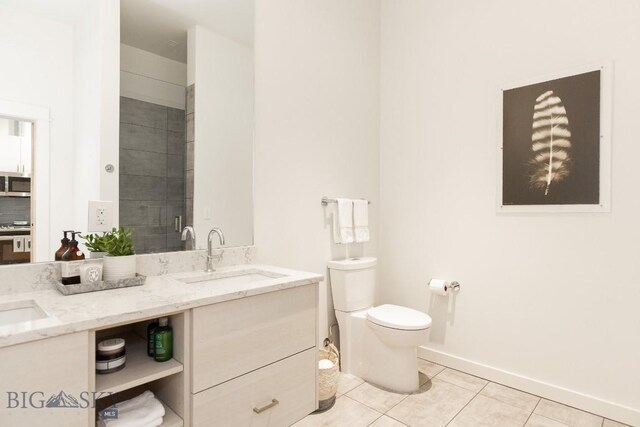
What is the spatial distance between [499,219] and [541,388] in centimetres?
103

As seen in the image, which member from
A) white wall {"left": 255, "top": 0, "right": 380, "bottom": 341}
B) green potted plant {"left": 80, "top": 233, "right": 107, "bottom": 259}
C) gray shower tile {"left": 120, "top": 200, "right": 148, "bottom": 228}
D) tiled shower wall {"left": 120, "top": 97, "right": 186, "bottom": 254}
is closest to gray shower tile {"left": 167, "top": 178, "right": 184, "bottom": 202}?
tiled shower wall {"left": 120, "top": 97, "right": 186, "bottom": 254}

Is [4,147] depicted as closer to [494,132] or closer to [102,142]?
[102,142]

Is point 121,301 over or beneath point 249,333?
over

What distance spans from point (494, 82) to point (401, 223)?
117cm

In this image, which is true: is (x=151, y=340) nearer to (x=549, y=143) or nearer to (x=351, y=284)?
(x=351, y=284)

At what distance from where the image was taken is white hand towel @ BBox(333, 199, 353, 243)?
2496mm

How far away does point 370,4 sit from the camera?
2.88m

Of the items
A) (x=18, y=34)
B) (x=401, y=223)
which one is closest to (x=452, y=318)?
(x=401, y=223)

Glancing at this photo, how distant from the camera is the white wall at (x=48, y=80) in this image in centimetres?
134

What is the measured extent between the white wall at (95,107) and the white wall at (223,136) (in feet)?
1.26

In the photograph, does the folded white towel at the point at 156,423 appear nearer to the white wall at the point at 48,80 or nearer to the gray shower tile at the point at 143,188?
Answer: the white wall at the point at 48,80

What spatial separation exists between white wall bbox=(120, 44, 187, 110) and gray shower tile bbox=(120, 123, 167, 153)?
0.14 metres

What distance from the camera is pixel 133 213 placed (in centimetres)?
164

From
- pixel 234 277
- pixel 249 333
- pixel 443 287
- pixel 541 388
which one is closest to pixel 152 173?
pixel 234 277
